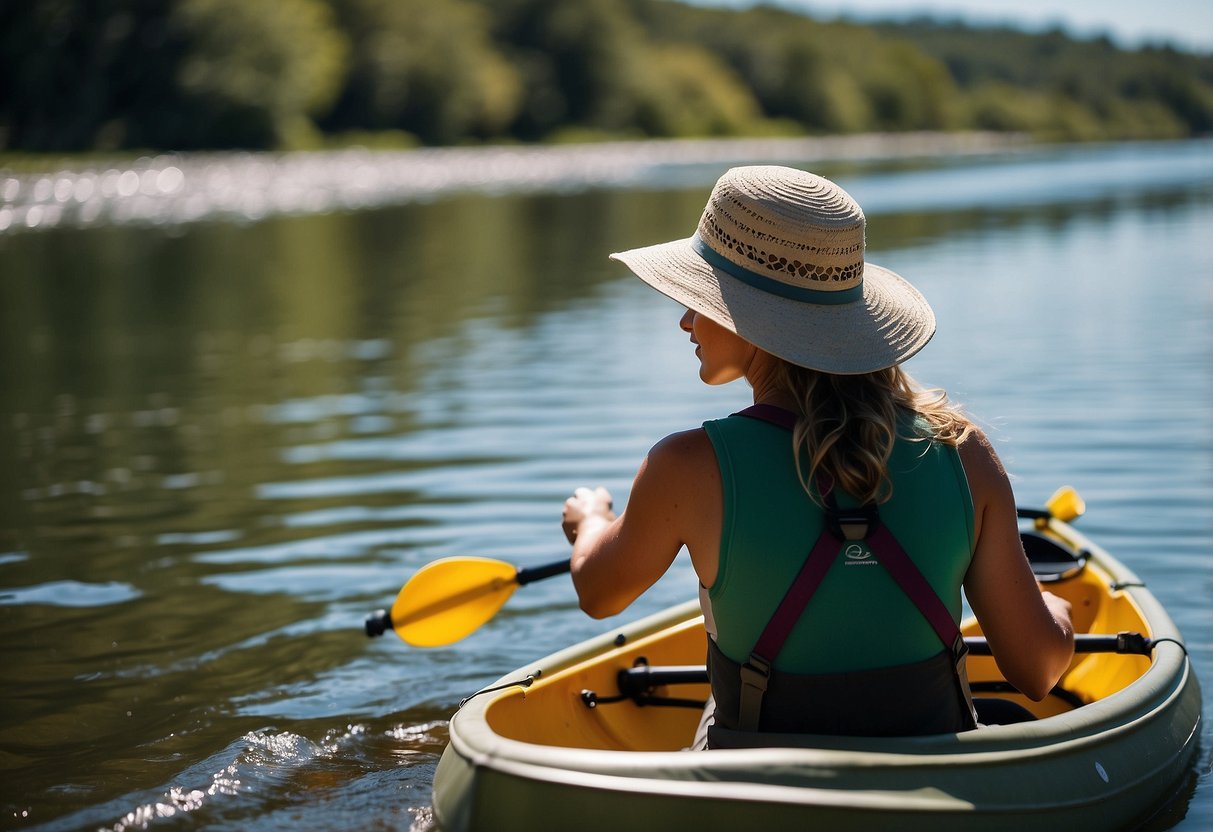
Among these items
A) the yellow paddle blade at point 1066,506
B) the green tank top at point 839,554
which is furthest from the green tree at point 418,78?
the green tank top at point 839,554

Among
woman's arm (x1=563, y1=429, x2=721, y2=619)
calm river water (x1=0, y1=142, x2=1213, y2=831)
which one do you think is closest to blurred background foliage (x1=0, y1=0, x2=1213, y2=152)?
calm river water (x1=0, y1=142, x2=1213, y2=831)

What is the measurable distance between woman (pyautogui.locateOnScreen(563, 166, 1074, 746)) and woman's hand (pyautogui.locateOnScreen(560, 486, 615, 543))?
30cm

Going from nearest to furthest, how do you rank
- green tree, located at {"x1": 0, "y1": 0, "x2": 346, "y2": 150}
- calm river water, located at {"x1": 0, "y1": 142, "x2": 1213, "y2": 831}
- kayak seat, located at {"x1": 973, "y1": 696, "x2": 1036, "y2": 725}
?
kayak seat, located at {"x1": 973, "y1": 696, "x2": 1036, "y2": 725}
calm river water, located at {"x1": 0, "y1": 142, "x2": 1213, "y2": 831}
green tree, located at {"x1": 0, "y1": 0, "x2": 346, "y2": 150}

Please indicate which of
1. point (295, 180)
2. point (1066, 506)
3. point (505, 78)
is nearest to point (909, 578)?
point (1066, 506)

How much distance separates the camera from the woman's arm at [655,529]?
2.65 meters

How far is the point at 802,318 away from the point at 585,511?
798 mm

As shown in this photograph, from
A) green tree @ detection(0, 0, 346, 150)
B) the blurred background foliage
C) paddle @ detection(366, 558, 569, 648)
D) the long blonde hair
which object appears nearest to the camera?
the long blonde hair

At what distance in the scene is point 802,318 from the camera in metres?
2.75

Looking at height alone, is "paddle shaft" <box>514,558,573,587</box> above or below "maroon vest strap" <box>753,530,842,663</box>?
below

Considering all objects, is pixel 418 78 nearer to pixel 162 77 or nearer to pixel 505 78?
pixel 505 78

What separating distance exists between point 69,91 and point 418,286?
48591 mm

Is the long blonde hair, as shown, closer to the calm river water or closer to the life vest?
the life vest

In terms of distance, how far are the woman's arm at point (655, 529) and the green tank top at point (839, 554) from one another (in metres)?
0.04

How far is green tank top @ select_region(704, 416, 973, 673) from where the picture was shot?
8.67 ft
